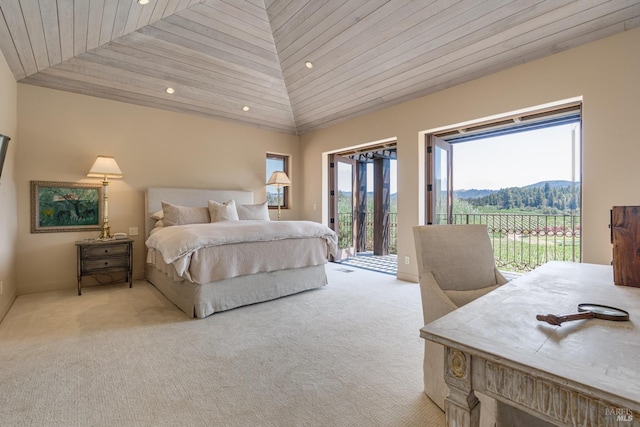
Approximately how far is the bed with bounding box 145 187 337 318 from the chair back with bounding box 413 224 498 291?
2.04 metres

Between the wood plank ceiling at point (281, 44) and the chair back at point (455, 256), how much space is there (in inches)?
92.7

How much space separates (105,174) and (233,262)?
7.53 feet

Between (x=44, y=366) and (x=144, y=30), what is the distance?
343 centimetres

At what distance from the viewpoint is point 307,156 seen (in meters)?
→ 6.12

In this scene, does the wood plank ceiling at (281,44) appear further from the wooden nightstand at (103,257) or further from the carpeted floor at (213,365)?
the carpeted floor at (213,365)

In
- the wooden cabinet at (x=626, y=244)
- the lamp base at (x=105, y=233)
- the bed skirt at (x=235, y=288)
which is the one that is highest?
the wooden cabinet at (x=626, y=244)

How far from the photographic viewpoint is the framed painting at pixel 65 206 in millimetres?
3723

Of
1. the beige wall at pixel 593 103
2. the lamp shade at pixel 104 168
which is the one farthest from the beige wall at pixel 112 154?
the beige wall at pixel 593 103

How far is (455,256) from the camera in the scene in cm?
174

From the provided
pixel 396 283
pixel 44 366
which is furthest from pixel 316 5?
pixel 44 366

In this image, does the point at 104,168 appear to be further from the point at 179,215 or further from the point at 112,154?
the point at 179,215

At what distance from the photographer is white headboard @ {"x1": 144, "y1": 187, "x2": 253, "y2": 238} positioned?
4340 millimetres

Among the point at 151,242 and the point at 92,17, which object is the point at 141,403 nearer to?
the point at 151,242

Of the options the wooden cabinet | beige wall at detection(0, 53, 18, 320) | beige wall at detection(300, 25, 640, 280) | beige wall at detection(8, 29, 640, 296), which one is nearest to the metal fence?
beige wall at detection(300, 25, 640, 280)
